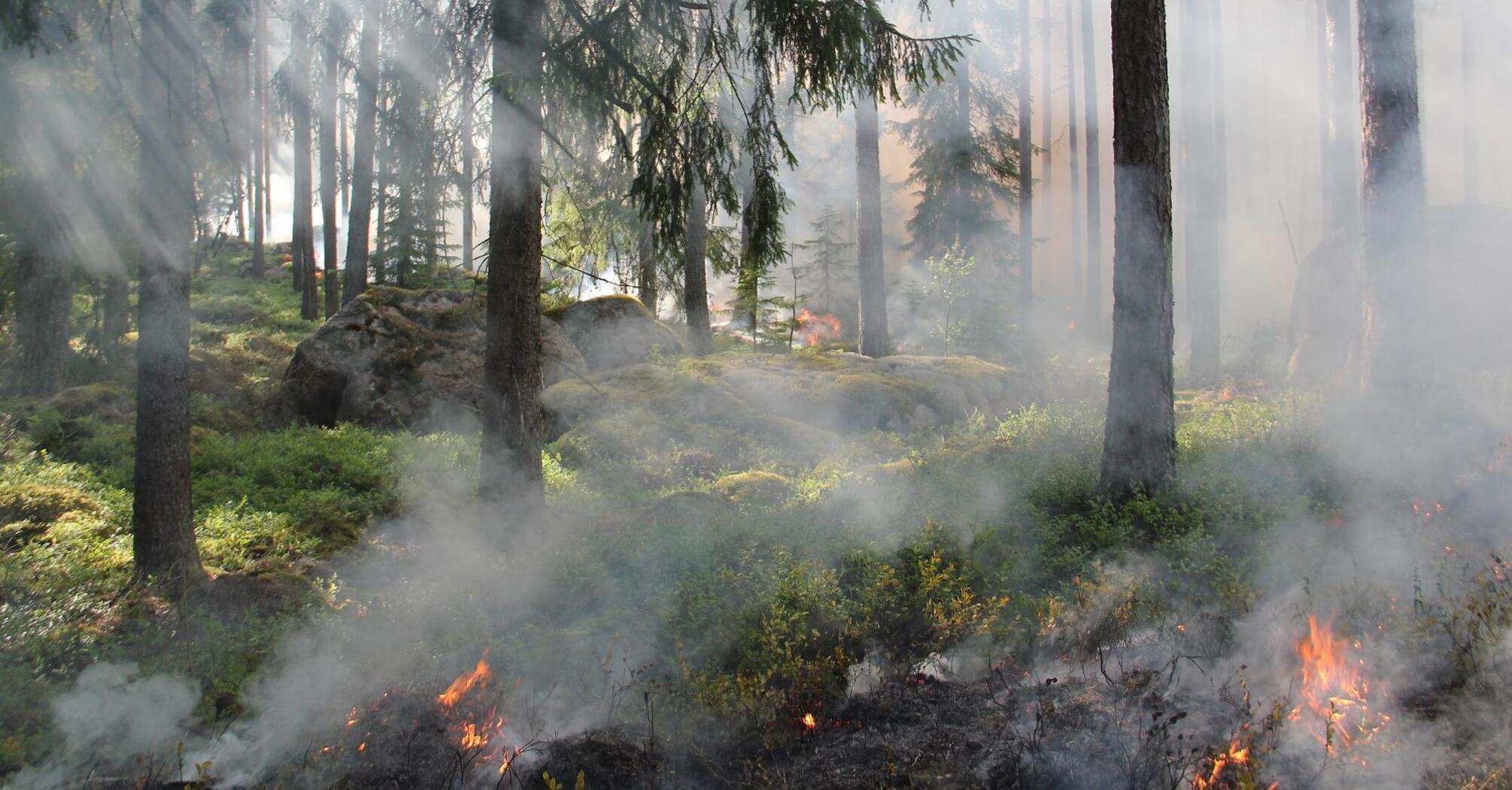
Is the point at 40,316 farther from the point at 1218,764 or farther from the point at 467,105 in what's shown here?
the point at 1218,764

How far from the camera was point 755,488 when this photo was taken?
335 inches

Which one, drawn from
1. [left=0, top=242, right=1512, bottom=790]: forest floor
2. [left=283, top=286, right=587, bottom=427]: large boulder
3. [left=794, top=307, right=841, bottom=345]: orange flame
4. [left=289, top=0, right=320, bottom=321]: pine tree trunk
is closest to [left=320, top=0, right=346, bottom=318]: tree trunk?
[left=289, top=0, right=320, bottom=321]: pine tree trunk

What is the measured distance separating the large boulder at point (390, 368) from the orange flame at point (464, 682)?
6542 mm

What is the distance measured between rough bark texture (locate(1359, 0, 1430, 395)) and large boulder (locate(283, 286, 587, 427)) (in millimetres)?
9657

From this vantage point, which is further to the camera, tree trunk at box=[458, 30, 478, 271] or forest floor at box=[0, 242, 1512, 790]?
tree trunk at box=[458, 30, 478, 271]

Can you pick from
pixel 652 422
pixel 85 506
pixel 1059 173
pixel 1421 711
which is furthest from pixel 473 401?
pixel 1059 173

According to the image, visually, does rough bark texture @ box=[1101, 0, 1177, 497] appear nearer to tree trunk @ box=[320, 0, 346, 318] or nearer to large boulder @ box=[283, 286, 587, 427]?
large boulder @ box=[283, 286, 587, 427]

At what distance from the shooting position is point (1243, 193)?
111 ft

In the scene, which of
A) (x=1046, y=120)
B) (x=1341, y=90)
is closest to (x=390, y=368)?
(x=1341, y=90)

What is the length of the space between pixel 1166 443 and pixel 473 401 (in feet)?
29.1

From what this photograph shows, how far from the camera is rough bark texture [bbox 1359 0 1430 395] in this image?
8812 millimetres

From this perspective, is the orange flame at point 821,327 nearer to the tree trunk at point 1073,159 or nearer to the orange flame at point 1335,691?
the tree trunk at point 1073,159

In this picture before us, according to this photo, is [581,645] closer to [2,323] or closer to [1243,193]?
[2,323]

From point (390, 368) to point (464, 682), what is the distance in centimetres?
779
